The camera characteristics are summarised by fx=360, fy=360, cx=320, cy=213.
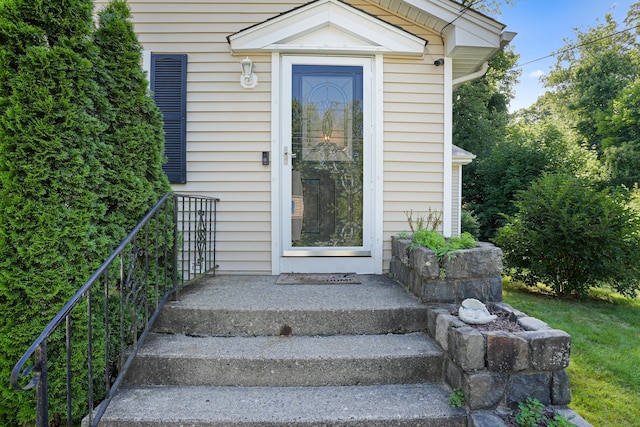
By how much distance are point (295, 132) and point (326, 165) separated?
0.44m

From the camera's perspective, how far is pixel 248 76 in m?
3.42

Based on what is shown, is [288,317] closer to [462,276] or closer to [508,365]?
[462,276]

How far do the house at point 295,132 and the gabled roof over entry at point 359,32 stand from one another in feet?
0.26

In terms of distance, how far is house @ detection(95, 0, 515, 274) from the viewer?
3473mm

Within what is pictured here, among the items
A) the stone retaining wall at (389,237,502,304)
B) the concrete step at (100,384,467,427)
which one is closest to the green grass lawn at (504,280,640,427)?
the stone retaining wall at (389,237,502,304)

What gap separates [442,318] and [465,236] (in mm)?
795

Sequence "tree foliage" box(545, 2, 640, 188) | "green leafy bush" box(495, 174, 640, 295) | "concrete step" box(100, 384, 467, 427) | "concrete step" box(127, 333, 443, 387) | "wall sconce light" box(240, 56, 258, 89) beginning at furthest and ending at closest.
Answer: "tree foliage" box(545, 2, 640, 188) < "green leafy bush" box(495, 174, 640, 295) < "wall sconce light" box(240, 56, 258, 89) < "concrete step" box(127, 333, 443, 387) < "concrete step" box(100, 384, 467, 427)

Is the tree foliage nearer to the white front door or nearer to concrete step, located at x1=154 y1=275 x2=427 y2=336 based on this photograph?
the white front door

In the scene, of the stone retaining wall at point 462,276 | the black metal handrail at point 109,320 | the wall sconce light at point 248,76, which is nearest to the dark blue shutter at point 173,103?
the wall sconce light at point 248,76

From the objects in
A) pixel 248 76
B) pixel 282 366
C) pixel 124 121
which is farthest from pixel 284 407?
pixel 248 76

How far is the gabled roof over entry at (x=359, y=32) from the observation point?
10.8ft

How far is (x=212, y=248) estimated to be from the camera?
3.50m

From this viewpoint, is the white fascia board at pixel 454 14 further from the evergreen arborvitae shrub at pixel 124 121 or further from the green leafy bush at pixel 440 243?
the evergreen arborvitae shrub at pixel 124 121

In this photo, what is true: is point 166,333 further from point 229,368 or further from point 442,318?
point 442,318
